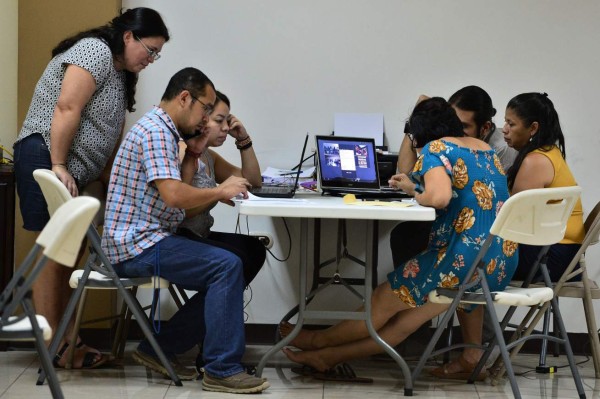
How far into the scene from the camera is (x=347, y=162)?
4.15 metres

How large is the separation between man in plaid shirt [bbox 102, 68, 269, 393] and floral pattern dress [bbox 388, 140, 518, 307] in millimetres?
721

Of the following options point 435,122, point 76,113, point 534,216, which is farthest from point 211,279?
point 534,216

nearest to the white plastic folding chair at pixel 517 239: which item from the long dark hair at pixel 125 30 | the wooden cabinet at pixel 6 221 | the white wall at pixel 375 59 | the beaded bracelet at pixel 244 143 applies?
the beaded bracelet at pixel 244 143

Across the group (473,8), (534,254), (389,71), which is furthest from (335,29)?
(534,254)

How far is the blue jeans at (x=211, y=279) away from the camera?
11.6 ft

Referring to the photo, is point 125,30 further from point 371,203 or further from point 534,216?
point 534,216

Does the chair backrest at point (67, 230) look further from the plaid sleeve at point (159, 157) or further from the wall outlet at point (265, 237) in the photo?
the wall outlet at point (265, 237)

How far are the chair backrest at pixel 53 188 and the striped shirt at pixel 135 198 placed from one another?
27cm

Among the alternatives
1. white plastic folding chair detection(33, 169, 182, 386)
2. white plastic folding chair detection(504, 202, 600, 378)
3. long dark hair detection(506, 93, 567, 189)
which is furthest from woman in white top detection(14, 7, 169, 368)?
white plastic folding chair detection(504, 202, 600, 378)

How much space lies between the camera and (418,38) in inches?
186

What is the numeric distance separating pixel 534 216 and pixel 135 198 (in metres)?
1.50

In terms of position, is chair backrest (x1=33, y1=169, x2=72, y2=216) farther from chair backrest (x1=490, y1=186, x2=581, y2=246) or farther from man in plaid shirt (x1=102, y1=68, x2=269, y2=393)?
chair backrest (x1=490, y1=186, x2=581, y2=246)

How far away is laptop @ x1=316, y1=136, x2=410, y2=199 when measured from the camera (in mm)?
4086

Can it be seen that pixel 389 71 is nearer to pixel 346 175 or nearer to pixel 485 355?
pixel 346 175
